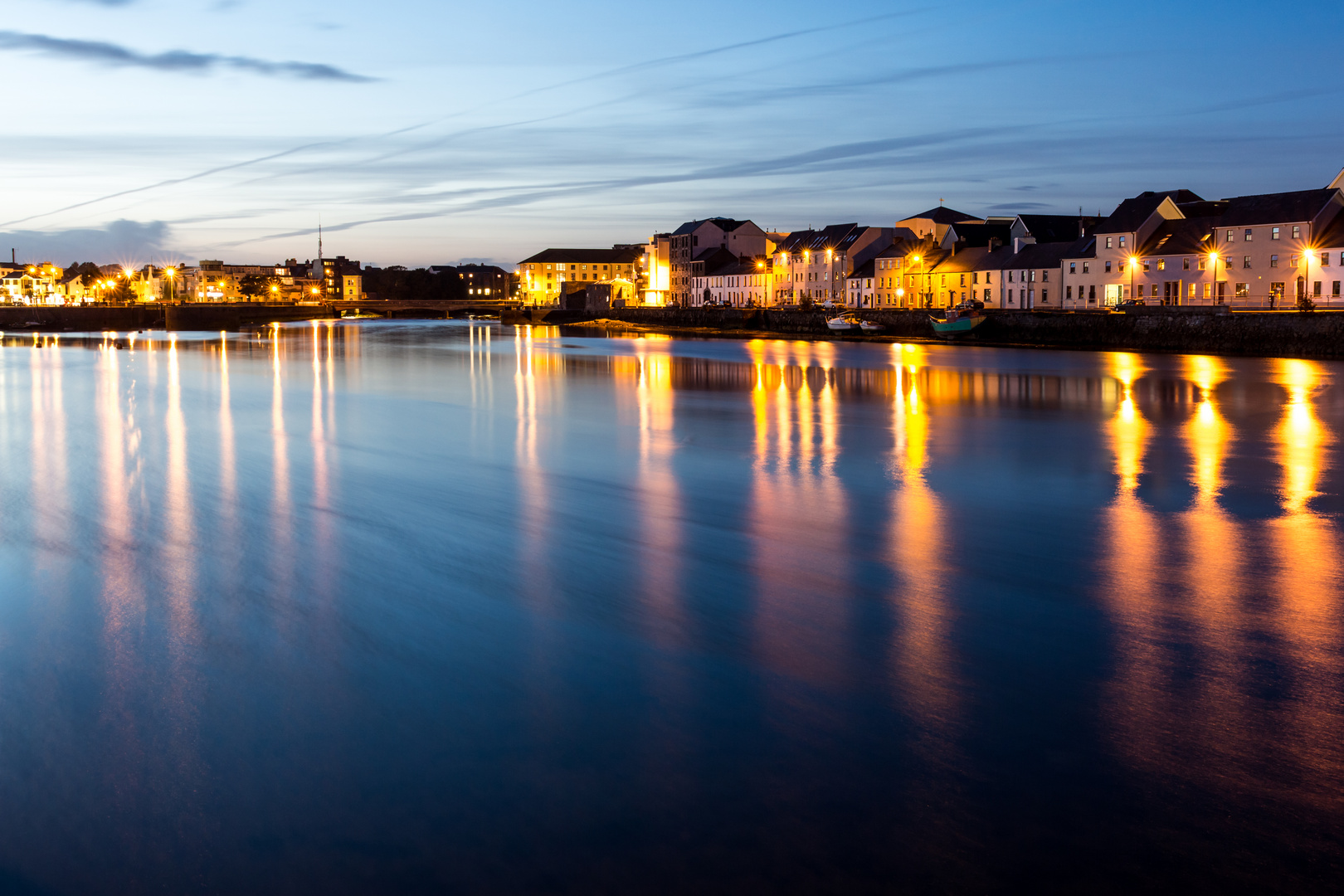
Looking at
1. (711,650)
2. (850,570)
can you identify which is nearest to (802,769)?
(711,650)

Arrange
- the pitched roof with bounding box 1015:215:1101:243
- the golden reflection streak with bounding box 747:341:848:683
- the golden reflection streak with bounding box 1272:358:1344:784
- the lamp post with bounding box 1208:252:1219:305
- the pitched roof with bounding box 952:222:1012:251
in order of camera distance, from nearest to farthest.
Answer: the golden reflection streak with bounding box 1272:358:1344:784 < the golden reflection streak with bounding box 747:341:848:683 < the lamp post with bounding box 1208:252:1219:305 < the pitched roof with bounding box 1015:215:1101:243 < the pitched roof with bounding box 952:222:1012:251

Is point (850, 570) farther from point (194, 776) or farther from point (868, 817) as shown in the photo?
point (194, 776)

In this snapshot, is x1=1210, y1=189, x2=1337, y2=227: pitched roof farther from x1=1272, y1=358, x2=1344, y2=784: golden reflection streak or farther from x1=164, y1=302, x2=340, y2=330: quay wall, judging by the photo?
x1=164, y1=302, x2=340, y2=330: quay wall

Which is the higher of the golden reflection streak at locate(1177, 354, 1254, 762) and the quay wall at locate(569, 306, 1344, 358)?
the quay wall at locate(569, 306, 1344, 358)

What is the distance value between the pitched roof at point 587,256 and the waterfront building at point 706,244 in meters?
49.6

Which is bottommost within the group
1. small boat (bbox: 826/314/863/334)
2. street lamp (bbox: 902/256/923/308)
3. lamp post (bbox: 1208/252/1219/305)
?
small boat (bbox: 826/314/863/334)

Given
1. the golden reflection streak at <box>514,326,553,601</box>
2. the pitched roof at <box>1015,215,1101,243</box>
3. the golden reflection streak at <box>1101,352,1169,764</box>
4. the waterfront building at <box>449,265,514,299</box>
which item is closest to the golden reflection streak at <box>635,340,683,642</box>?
the golden reflection streak at <box>514,326,553,601</box>

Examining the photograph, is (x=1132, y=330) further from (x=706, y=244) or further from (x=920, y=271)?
(x=706, y=244)

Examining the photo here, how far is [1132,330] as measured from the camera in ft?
140

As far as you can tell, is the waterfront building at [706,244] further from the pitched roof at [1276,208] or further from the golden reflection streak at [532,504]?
the golden reflection streak at [532,504]

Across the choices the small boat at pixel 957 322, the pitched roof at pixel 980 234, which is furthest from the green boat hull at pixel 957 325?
the pitched roof at pixel 980 234

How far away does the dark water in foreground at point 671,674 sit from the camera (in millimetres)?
4113

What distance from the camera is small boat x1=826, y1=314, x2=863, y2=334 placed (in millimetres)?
57938

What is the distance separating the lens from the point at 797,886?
3863 millimetres
